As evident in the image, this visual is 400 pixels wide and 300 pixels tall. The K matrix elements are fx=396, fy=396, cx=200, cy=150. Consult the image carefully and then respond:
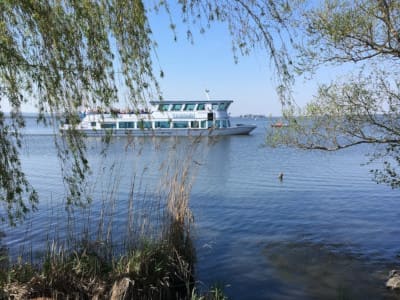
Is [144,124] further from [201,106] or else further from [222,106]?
[222,106]

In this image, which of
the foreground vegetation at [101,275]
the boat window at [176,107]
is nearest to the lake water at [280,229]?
the foreground vegetation at [101,275]

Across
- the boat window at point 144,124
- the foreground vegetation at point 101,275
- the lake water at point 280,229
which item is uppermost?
the boat window at point 144,124

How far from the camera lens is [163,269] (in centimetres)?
578

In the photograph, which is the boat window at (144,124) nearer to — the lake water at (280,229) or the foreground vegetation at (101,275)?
the lake water at (280,229)

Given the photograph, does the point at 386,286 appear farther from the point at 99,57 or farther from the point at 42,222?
the point at 42,222

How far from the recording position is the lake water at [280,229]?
7.25 metres

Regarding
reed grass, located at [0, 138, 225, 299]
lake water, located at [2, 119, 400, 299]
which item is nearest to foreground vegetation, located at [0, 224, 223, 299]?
reed grass, located at [0, 138, 225, 299]

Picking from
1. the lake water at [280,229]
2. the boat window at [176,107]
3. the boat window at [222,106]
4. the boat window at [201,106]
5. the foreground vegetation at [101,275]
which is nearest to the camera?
the foreground vegetation at [101,275]

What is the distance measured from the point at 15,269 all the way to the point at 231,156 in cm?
2713

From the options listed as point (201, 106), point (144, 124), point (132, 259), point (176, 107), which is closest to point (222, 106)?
point (201, 106)

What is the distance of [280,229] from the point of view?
1097 cm

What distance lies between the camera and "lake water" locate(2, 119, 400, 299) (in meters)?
7.25

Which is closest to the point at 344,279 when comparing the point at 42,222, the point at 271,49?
the point at 271,49

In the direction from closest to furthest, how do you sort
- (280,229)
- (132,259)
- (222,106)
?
(132,259) < (280,229) < (222,106)
